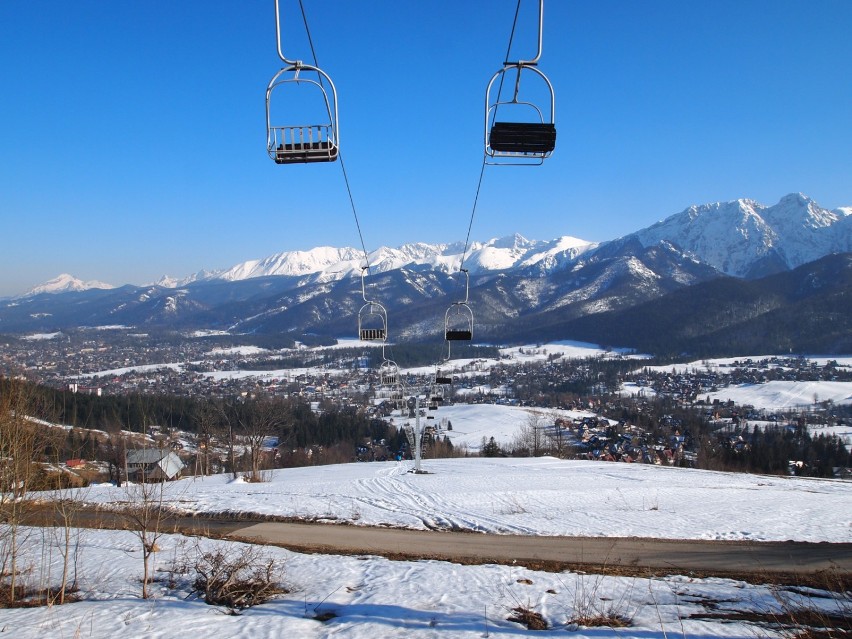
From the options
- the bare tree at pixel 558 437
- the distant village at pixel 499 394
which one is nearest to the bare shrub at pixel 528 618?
the distant village at pixel 499 394

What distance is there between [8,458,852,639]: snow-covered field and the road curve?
789 mm

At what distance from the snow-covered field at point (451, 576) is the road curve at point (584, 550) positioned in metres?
0.79

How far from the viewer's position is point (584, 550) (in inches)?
509

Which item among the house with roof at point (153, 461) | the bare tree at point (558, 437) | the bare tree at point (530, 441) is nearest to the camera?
the house with roof at point (153, 461)

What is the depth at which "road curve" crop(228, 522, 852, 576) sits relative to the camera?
11.6 m

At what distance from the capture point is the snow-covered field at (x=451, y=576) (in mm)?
7820

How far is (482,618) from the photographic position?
811cm

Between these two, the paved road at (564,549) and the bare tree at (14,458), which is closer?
the bare tree at (14,458)

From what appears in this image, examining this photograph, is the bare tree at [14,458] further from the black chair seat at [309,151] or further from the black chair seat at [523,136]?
the black chair seat at [523,136]

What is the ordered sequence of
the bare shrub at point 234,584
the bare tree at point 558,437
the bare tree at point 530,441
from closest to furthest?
the bare shrub at point 234,584, the bare tree at point 530,441, the bare tree at point 558,437

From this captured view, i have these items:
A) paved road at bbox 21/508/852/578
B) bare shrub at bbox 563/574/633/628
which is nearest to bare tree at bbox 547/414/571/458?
paved road at bbox 21/508/852/578

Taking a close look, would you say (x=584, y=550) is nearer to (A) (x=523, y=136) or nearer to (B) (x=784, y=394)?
(A) (x=523, y=136)

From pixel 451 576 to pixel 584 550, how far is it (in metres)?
4.08

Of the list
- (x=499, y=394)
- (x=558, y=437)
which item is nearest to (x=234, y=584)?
(x=558, y=437)
